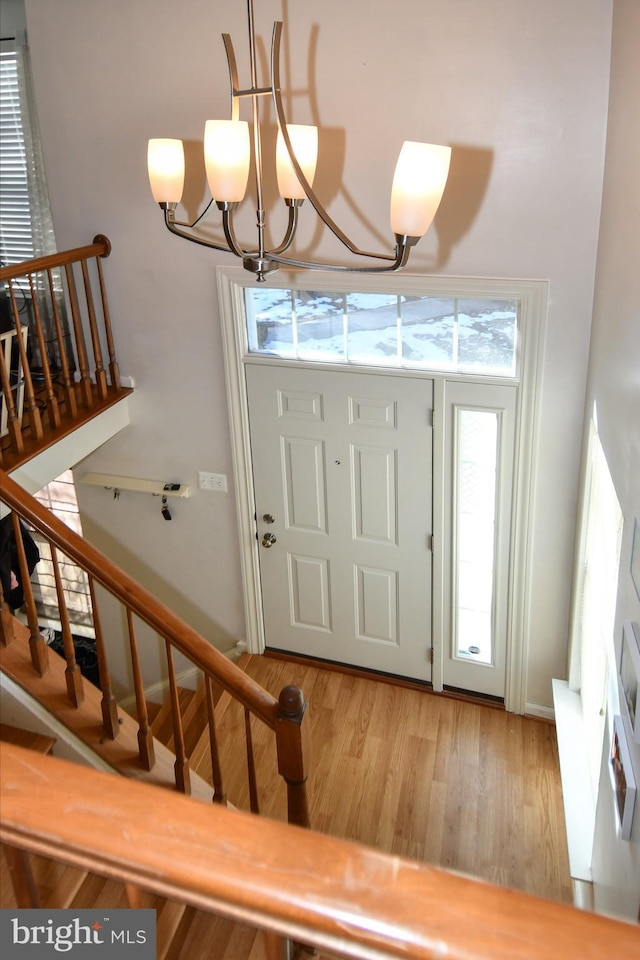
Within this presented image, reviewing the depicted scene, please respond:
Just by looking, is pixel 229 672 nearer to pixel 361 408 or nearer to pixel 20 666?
pixel 20 666

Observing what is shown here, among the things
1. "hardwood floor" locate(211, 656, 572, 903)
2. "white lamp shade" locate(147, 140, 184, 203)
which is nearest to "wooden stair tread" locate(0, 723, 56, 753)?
"hardwood floor" locate(211, 656, 572, 903)

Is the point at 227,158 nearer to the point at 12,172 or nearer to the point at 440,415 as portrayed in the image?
the point at 440,415

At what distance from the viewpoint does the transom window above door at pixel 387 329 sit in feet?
12.1

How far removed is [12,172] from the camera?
483 centimetres

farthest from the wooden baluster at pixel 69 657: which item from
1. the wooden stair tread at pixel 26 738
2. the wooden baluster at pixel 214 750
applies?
the wooden baluster at pixel 214 750

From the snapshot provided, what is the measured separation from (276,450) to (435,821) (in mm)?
2018

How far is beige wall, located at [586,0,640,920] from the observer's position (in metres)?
2.12

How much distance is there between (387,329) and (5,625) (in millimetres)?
2209

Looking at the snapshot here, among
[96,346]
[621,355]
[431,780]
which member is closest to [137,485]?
[96,346]

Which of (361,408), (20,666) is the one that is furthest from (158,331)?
(20,666)

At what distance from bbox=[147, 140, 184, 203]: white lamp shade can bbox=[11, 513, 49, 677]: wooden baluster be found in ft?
3.94

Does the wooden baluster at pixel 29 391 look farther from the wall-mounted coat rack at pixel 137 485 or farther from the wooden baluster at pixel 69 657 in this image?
the wooden baluster at pixel 69 657

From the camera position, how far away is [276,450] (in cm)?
427

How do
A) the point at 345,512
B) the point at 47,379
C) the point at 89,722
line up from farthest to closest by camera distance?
the point at 345,512
the point at 47,379
the point at 89,722
